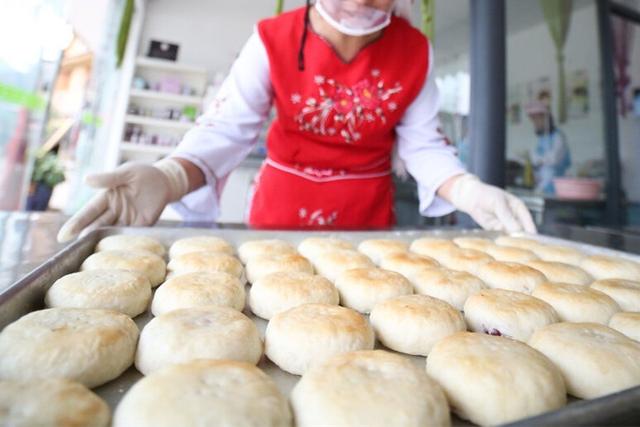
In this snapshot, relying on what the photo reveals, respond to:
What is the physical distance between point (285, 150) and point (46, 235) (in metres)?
0.92

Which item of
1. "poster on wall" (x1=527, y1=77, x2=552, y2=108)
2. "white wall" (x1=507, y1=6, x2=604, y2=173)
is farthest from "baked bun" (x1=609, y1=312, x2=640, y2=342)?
Answer: "poster on wall" (x1=527, y1=77, x2=552, y2=108)

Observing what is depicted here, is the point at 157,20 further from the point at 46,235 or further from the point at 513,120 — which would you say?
the point at 46,235

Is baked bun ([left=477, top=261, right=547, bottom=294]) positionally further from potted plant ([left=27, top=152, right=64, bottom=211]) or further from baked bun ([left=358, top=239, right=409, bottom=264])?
potted plant ([left=27, top=152, right=64, bottom=211])

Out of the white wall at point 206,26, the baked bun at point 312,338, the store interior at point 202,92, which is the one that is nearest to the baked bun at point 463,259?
the baked bun at point 312,338

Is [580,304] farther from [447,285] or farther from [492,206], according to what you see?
[492,206]

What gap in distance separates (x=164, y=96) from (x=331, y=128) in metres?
4.81

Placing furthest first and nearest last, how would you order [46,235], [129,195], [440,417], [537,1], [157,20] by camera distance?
[157,20] < [537,1] < [129,195] < [46,235] < [440,417]

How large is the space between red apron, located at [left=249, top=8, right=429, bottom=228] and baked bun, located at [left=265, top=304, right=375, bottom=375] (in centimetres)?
84

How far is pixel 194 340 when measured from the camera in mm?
542

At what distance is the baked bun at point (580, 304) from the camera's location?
751 millimetres

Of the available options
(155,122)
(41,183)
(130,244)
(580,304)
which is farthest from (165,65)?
(580,304)

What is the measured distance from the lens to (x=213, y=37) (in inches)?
232

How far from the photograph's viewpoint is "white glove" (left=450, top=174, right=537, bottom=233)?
1.44m

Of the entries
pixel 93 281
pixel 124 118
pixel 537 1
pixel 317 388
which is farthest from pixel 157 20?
pixel 317 388
